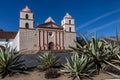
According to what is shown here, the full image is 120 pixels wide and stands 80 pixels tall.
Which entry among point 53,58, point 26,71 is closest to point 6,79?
point 26,71

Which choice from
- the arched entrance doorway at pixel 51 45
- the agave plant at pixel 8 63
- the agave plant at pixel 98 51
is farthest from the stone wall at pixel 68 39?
the agave plant at pixel 98 51

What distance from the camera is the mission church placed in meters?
46.3

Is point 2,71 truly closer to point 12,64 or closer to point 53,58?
point 12,64

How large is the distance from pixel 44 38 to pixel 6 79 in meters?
40.8

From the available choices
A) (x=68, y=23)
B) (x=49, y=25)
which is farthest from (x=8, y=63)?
(x=68, y=23)

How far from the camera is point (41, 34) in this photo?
159 ft

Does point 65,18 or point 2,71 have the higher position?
point 65,18

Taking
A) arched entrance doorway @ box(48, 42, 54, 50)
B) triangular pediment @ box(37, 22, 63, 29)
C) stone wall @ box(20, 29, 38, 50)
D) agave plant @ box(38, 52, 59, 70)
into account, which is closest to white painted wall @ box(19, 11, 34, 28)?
stone wall @ box(20, 29, 38, 50)

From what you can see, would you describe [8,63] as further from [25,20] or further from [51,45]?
[51,45]

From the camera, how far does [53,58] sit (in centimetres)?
990

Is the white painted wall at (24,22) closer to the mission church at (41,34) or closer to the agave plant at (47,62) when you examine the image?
the mission church at (41,34)

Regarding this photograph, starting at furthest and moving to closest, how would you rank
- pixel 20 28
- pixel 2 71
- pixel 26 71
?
pixel 20 28, pixel 26 71, pixel 2 71

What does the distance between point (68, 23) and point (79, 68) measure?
44.8 metres

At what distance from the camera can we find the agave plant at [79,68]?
7672 mm
